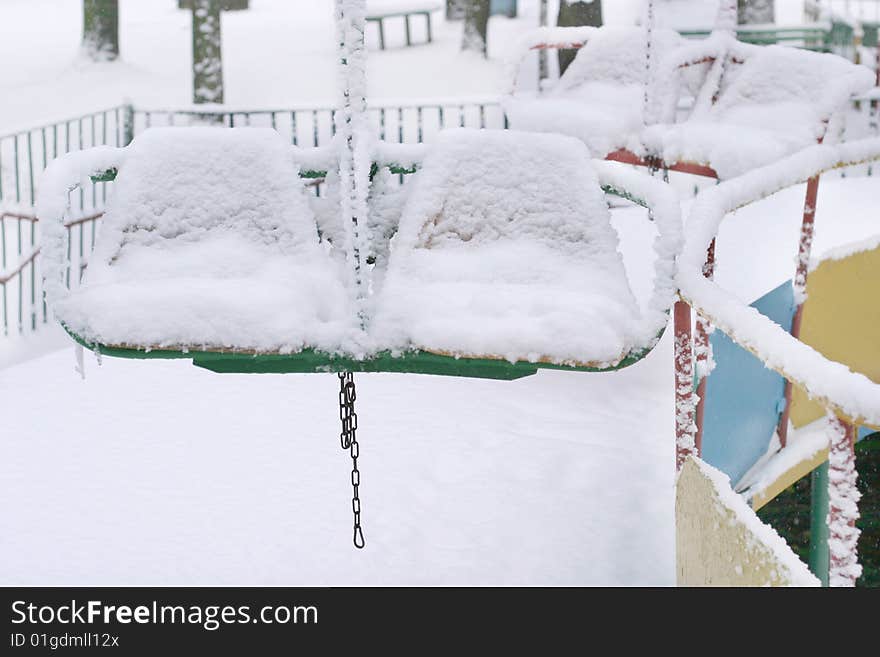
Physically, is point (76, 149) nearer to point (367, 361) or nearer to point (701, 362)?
point (367, 361)

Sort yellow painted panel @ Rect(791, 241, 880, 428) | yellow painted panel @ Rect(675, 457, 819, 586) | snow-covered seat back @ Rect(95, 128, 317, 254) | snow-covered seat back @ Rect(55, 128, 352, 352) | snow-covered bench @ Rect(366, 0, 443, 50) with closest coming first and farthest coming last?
yellow painted panel @ Rect(675, 457, 819, 586) → snow-covered seat back @ Rect(55, 128, 352, 352) → snow-covered seat back @ Rect(95, 128, 317, 254) → yellow painted panel @ Rect(791, 241, 880, 428) → snow-covered bench @ Rect(366, 0, 443, 50)

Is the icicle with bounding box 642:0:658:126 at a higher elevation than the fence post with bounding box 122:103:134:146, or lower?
higher

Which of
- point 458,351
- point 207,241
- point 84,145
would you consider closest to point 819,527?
point 458,351

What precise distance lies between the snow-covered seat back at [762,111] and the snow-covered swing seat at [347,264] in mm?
2662

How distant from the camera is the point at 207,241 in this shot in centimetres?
340

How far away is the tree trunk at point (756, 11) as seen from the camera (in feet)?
50.0

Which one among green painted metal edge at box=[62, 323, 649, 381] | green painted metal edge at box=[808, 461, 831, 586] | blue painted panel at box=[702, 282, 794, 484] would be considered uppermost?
green painted metal edge at box=[62, 323, 649, 381]

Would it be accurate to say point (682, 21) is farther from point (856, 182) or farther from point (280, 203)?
point (280, 203)

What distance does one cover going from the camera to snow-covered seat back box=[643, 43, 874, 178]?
5.87 m

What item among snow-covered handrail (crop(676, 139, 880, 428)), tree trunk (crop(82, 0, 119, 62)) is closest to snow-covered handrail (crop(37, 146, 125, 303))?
snow-covered handrail (crop(676, 139, 880, 428))

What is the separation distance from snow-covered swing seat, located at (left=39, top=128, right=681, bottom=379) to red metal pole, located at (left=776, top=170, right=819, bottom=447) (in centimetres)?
123

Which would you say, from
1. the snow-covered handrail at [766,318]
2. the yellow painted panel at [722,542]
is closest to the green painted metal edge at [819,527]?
the yellow painted panel at [722,542]

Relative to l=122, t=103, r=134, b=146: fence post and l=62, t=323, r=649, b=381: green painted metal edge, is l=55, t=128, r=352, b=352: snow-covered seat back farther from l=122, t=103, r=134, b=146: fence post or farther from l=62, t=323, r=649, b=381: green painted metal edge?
l=122, t=103, r=134, b=146: fence post

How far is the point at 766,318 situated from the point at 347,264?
1128 mm
